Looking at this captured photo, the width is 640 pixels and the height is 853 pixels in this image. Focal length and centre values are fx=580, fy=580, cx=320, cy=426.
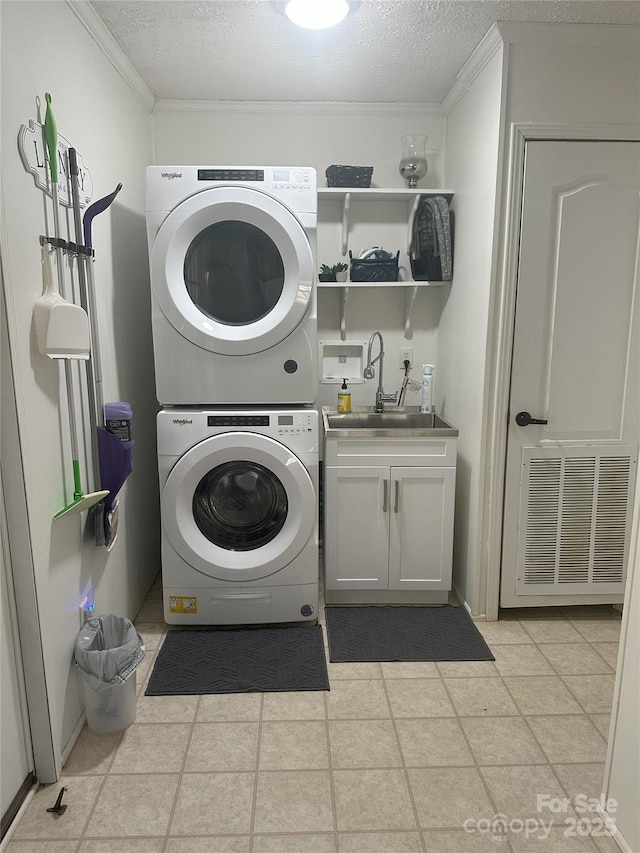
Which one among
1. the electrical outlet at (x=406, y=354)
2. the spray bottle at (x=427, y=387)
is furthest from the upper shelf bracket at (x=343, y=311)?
the spray bottle at (x=427, y=387)

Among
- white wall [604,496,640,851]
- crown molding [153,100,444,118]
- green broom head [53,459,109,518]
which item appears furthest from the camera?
crown molding [153,100,444,118]

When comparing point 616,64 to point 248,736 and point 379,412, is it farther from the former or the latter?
point 248,736

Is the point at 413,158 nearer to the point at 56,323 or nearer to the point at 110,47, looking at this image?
the point at 110,47

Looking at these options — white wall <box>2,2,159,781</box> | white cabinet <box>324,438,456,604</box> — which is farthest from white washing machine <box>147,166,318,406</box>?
white cabinet <box>324,438,456,604</box>

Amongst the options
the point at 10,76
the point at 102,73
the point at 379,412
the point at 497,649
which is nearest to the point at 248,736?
the point at 497,649

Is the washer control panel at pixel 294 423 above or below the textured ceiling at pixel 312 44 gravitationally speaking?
below

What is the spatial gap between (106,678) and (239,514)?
2.87ft

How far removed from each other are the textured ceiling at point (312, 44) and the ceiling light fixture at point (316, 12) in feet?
0.25

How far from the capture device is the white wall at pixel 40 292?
1497 mm

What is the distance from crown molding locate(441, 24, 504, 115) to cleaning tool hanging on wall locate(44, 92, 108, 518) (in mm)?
1625

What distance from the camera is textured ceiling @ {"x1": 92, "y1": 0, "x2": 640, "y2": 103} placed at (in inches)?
80.0

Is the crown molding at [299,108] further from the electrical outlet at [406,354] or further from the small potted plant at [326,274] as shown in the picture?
the electrical outlet at [406,354]

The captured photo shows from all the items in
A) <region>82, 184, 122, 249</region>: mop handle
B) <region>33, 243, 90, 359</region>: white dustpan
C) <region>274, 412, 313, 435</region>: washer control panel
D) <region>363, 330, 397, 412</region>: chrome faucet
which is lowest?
<region>274, 412, 313, 435</region>: washer control panel

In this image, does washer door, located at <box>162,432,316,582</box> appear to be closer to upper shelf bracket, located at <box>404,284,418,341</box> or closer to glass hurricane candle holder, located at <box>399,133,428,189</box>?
upper shelf bracket, located at <box>404,284,418,341</box>
